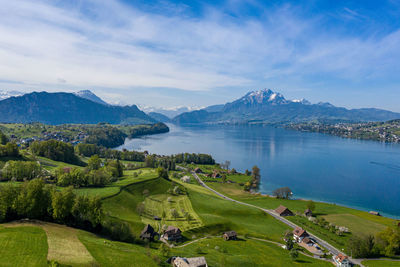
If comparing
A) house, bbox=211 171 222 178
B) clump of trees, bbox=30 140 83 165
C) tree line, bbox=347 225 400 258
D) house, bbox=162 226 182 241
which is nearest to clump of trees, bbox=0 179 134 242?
house, bbox=162 226 182 241

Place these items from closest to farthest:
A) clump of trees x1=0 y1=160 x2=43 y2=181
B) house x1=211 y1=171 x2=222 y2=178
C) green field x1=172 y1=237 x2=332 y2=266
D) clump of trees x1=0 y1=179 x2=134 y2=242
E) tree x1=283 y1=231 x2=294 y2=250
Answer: clump of trees x1=0 y1=179 x2=134 y2=242 < green field x1=172 y1=237 x2=332 y2=266 < tree x1=283 y1=231 x2=294 y2=250 < clump of trees x1=0 y1=160 x2=43 y2=181 < house x1=211 y1=171 x2=222 y2=178

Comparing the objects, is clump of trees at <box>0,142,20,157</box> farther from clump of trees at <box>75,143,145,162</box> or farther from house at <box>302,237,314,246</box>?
house at <box>302,237,314,246</box>

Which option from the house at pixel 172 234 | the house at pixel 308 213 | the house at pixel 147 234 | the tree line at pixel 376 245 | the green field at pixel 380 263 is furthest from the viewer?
the house at pixel 308 213

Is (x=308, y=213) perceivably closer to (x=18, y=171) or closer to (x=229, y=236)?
(x=229, y=236)

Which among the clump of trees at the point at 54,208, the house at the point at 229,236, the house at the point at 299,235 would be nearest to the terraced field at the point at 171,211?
the house at the point at 229,236

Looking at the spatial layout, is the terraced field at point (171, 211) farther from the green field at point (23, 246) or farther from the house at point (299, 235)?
the green field at point (23, 246)
